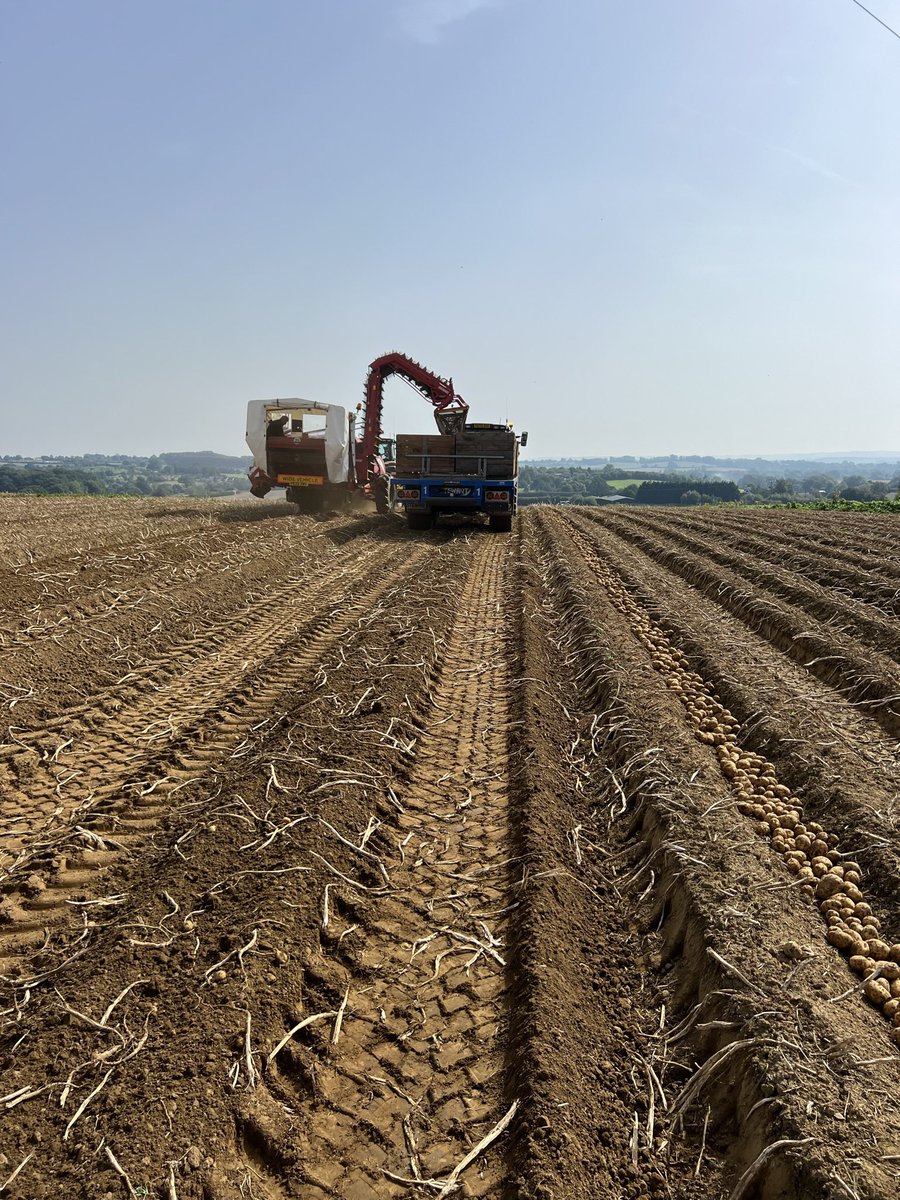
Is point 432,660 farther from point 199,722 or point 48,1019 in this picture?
point 48,1019

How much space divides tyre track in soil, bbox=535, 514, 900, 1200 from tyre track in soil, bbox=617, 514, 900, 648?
11.1ft

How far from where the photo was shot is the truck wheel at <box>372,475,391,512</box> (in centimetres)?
2138

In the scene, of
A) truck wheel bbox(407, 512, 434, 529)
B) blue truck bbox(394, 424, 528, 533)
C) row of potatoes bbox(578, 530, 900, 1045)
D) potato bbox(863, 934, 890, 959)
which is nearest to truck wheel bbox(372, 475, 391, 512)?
truck wheel bbox(407, 512, 434, 529)

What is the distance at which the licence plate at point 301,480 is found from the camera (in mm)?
20234

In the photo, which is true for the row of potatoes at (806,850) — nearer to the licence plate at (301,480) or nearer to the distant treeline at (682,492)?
the licence plate at (301,480)

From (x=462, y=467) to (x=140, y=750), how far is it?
40.7 feet

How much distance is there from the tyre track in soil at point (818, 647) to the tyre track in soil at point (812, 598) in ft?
0.71

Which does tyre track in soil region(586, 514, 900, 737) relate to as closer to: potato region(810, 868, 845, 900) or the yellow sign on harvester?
potato region(810, 868, 845, 900)

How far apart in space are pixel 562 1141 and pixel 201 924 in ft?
5.76

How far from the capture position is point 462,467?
16.7 meters

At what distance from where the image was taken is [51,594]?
30.0 ft

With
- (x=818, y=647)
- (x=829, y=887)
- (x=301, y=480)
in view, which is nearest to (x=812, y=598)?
(x=818, y=647)

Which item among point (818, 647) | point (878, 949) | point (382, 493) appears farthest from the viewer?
point (382, 493)

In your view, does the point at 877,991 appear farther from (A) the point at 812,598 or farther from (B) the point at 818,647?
(A) the point at 812,598
